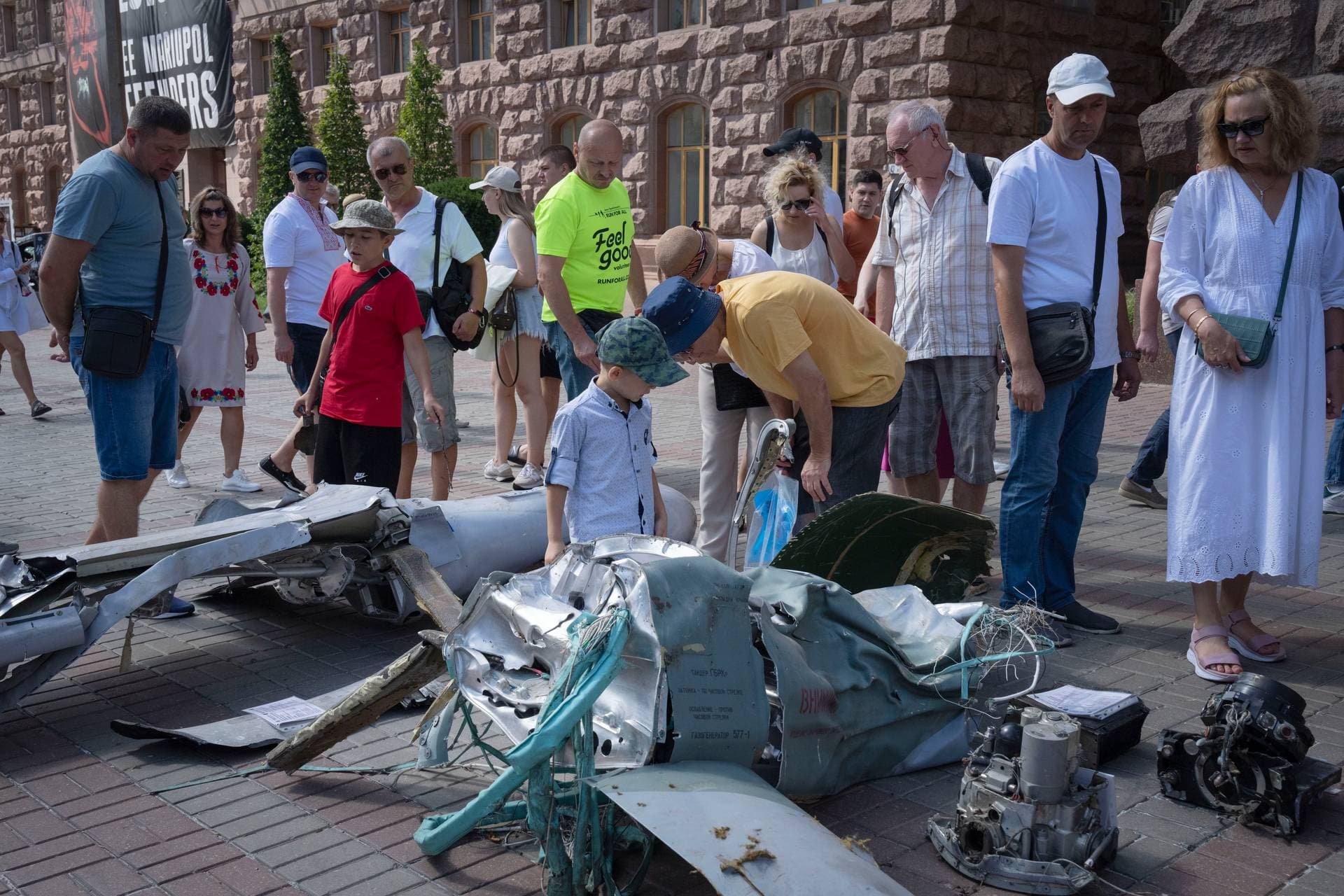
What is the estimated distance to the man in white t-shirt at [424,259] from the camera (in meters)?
7.10

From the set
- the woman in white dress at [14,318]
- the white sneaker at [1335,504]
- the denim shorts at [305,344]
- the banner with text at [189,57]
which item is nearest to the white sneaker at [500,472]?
the denim shorts at [305,344]

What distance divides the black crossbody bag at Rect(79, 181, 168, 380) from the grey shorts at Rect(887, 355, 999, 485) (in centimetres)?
317

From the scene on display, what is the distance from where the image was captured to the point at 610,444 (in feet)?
14.7

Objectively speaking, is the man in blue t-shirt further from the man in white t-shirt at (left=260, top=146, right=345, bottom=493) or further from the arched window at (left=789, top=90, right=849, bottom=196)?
the arched window at (left=789, top=90, right=849, bottom=196)

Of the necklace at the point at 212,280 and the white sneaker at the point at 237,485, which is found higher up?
the necklace at the point at 212,280

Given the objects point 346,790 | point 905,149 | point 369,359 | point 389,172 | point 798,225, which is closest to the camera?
point 346,790

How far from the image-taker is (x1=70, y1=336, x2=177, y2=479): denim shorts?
5309 millimetres

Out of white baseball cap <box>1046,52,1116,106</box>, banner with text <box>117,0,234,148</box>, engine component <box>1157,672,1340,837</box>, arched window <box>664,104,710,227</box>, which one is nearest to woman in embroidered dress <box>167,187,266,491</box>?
white baseball cap <box>1046,52,1116,106</box>

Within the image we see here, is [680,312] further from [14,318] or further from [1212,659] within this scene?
[14,318]

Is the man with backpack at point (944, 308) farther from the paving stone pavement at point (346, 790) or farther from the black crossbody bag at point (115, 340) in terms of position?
the black crossbody bag at point (115, 340)

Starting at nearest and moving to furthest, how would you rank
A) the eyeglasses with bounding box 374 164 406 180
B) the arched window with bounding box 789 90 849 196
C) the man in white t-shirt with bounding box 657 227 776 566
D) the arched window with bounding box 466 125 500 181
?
the man in white t-shirt with bounding box 657 227 776 566 → the eyeglasses with bounding box 374 164 406 180 → the arched window with bounding box 789 90 849 196 → the arched window with bounding box 466 125 500 181

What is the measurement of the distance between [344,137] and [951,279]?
62.9 feet

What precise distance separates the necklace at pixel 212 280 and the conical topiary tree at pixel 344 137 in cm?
1450

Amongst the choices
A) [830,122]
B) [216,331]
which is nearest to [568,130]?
[830,122]
